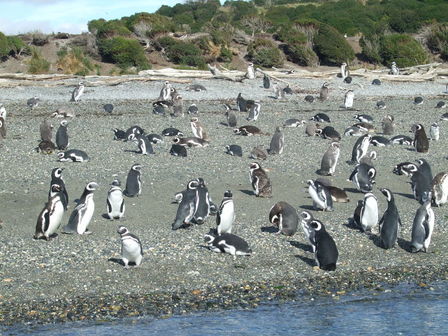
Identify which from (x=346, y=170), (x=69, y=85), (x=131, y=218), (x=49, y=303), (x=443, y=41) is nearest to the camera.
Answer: (x=49, y=303)

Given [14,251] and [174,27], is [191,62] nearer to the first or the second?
[174,27]

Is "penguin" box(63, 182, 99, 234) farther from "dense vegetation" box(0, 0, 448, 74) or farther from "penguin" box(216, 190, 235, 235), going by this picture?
"dense vegetation" box(0, 0, 448, 74)

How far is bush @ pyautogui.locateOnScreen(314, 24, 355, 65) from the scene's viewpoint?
40.8 metres

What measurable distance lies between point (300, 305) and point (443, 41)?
122ft

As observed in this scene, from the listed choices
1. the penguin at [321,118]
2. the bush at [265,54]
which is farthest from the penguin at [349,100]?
the bush at [265,54]

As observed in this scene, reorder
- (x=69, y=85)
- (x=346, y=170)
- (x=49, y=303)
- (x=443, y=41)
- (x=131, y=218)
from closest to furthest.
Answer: (x=49, y=303) → (x=131, y=218) → (x=346, y=170) → (x=69, y=85) → (x=443, y=41)

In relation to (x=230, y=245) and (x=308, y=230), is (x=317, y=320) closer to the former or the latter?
(x=230, y=245)

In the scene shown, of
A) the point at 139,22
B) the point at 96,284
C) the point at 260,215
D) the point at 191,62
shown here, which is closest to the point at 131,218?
the point at 260,215

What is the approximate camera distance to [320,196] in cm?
1254

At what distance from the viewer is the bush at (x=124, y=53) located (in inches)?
1455

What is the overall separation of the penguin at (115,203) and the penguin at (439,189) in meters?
4.94

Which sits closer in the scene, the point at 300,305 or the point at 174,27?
the point at 300,305

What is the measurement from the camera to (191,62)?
37812mm

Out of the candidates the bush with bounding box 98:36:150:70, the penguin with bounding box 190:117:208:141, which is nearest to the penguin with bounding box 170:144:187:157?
the penguin with bounding box 190:117:208:141
